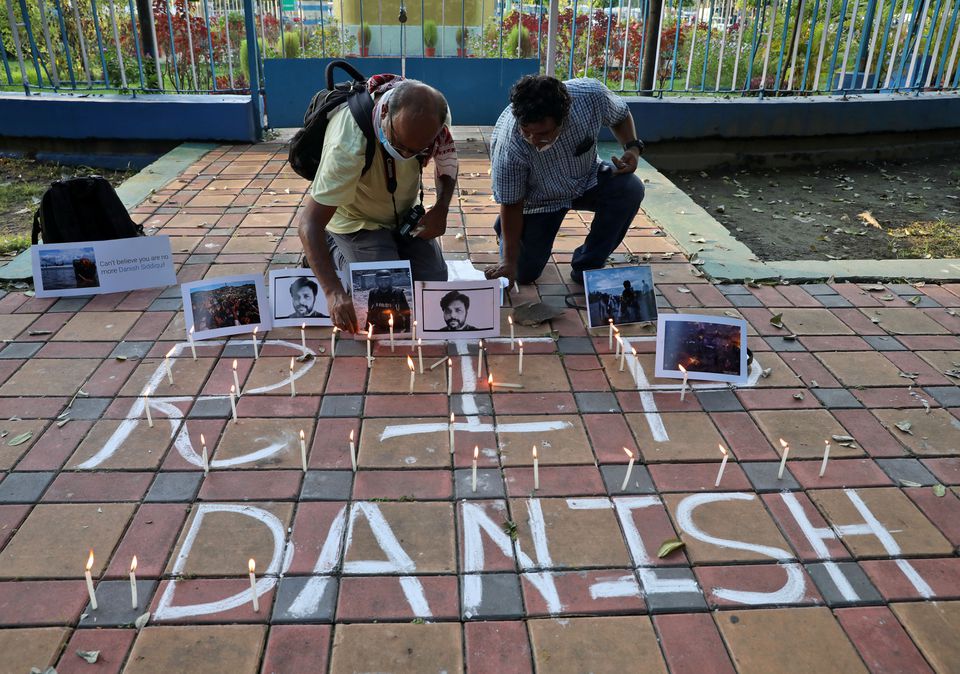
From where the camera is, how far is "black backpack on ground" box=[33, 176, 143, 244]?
436cm

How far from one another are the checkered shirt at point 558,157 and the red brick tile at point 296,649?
8.25 feet

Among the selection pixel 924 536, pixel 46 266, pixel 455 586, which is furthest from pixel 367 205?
pixel 924 536

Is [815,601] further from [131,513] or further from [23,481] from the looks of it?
[23,481]

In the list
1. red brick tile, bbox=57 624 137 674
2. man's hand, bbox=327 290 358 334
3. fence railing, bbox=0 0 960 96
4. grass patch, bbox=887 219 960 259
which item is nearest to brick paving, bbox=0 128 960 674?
red brick tile, bbox=57 624 137 674

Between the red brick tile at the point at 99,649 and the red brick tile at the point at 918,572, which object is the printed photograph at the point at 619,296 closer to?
the red brick tile at the point at 918,572

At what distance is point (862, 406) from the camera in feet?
11.0

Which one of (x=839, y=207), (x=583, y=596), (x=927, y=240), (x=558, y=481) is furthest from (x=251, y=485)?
(x=839, y=207)

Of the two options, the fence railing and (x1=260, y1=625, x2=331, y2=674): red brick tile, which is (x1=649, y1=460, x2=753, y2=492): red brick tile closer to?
(x1=260, y1=625, x2=331, y2=674): red brick tile

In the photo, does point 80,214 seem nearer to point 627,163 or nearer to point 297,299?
point 297,299

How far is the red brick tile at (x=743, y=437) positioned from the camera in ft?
9.83

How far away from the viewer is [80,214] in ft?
14.6

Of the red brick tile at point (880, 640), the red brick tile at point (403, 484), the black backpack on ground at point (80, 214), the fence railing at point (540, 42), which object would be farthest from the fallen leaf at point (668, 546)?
the fence railing at point (540, 42)

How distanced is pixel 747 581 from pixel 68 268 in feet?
12.9

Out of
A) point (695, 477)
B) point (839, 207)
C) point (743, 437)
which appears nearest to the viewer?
point (695, 477)
